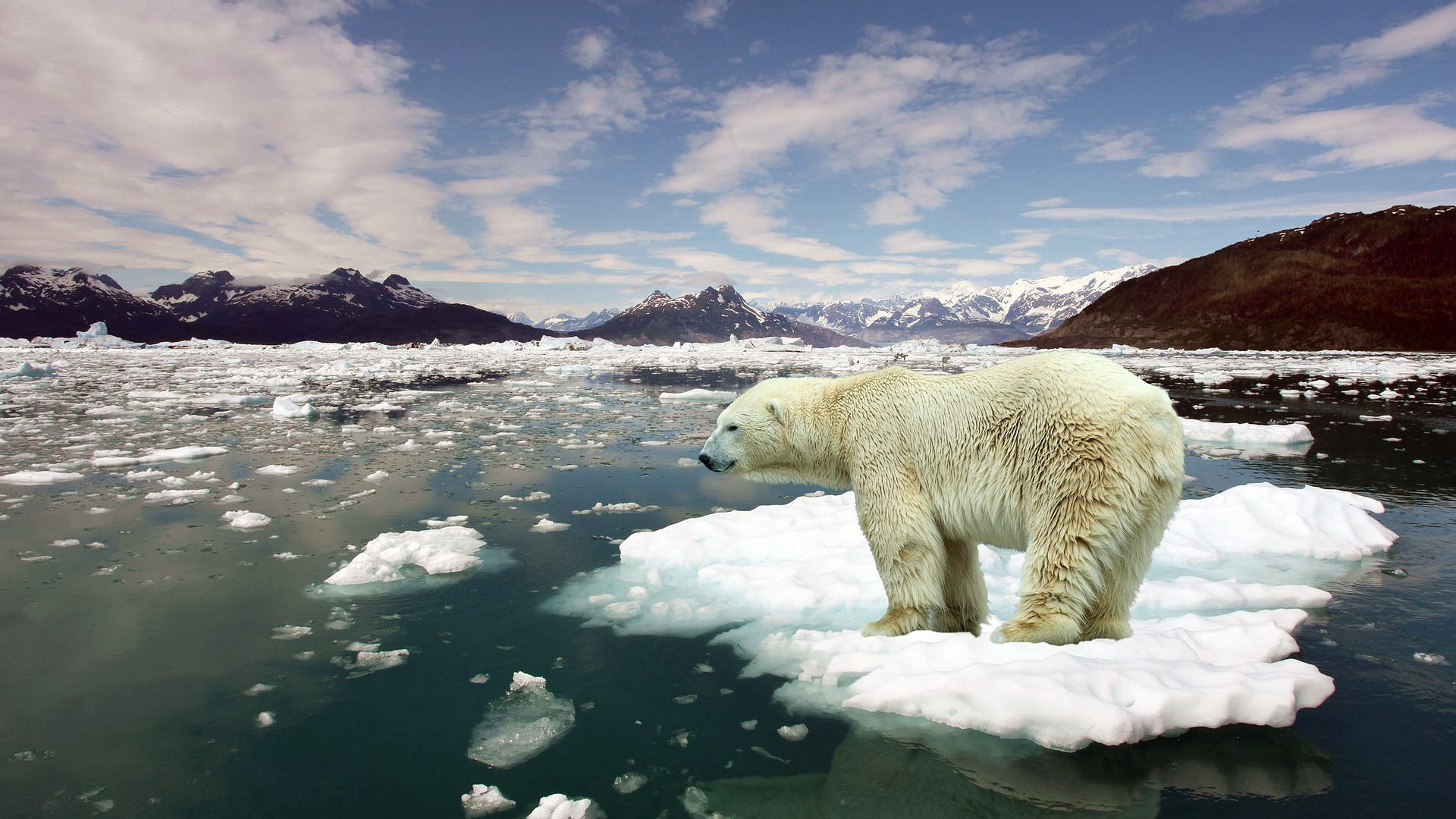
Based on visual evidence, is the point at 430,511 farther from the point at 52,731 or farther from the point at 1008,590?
the point at 1008,590

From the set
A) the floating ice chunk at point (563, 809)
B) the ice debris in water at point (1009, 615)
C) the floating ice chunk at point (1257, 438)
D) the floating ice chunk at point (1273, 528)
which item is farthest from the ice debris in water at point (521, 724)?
the floating ice chunk at point (1257, 438)

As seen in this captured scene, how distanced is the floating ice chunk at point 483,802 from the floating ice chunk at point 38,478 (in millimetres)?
10367

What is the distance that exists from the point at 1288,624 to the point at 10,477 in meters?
14.6

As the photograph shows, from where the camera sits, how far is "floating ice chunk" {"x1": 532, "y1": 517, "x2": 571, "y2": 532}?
752cm

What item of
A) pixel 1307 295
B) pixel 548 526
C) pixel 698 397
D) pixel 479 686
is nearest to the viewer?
pixel 479 686

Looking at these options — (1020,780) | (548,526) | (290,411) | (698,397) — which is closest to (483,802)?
(1020,780)

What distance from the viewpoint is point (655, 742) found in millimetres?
3391

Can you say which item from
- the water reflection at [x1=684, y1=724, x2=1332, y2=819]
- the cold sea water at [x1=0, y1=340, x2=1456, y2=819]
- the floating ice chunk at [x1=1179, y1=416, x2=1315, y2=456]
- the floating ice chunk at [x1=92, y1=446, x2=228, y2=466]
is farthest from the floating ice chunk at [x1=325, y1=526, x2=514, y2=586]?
the floating ice chunk at [x1=1179, y1=416, x2=1315, y2=456]

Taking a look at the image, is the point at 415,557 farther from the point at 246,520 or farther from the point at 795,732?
the point at 795,732

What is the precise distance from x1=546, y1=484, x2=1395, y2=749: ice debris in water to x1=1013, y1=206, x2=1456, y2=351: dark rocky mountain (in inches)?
4221

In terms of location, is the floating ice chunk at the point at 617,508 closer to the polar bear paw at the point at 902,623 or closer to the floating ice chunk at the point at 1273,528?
the polar bear paw at the point at 902,623

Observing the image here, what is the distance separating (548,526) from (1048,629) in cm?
547

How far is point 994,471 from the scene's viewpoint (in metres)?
3.77

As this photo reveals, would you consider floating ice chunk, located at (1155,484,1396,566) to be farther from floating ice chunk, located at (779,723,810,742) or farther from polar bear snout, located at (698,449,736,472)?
floating ice chunk, located at (779,723,810,742)
